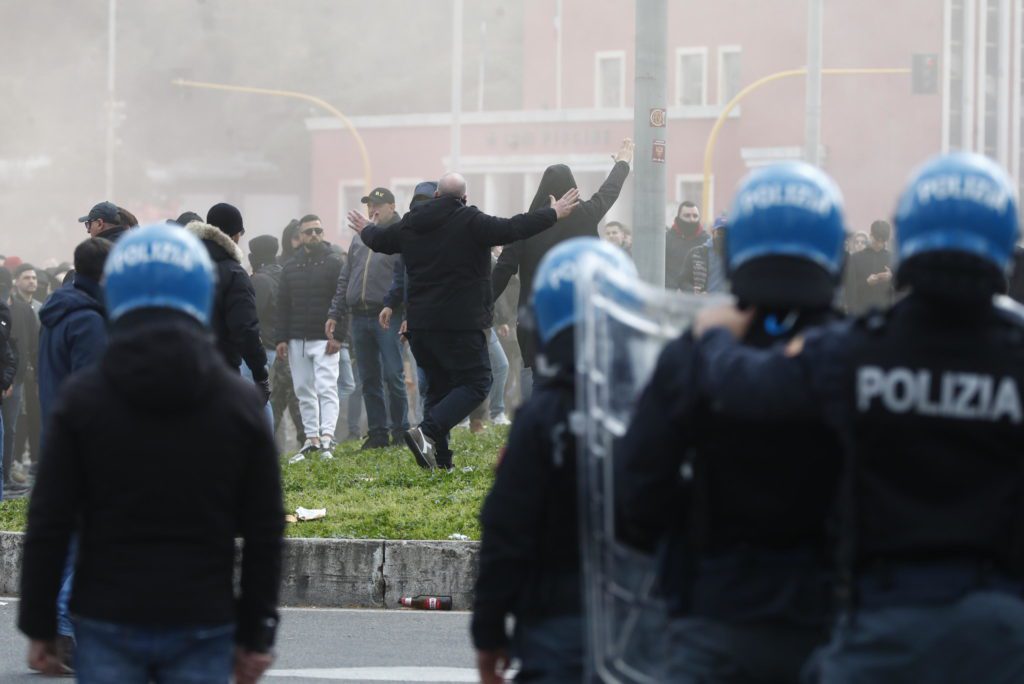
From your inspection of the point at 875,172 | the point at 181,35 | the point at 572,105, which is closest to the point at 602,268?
the point at 875,172

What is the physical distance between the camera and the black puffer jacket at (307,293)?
13.1m

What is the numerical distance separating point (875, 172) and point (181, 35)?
92.0 feet

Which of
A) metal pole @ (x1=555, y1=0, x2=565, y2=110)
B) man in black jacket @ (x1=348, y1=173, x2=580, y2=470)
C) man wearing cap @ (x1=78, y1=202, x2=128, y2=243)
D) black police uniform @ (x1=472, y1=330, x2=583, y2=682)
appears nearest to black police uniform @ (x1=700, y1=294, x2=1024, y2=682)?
black police uniform @ (x1=472, y1=330, x2=583, y2=682)

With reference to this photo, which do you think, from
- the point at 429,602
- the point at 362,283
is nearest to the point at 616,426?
the point at 429,602

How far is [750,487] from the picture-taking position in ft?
9.43

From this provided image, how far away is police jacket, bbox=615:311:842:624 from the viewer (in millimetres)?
2867

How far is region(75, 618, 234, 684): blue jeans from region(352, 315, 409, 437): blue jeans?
908 cm

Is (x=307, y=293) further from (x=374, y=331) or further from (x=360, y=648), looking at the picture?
(x=360, y=648)

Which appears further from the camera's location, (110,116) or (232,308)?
(110,116)

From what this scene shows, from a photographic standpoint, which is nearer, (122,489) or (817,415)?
(817,415)

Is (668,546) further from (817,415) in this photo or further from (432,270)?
(432,270)

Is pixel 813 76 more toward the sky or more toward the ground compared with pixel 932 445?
more toward the sky

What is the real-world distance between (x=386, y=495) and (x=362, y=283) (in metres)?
2.80

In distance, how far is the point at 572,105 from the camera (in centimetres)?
4894
